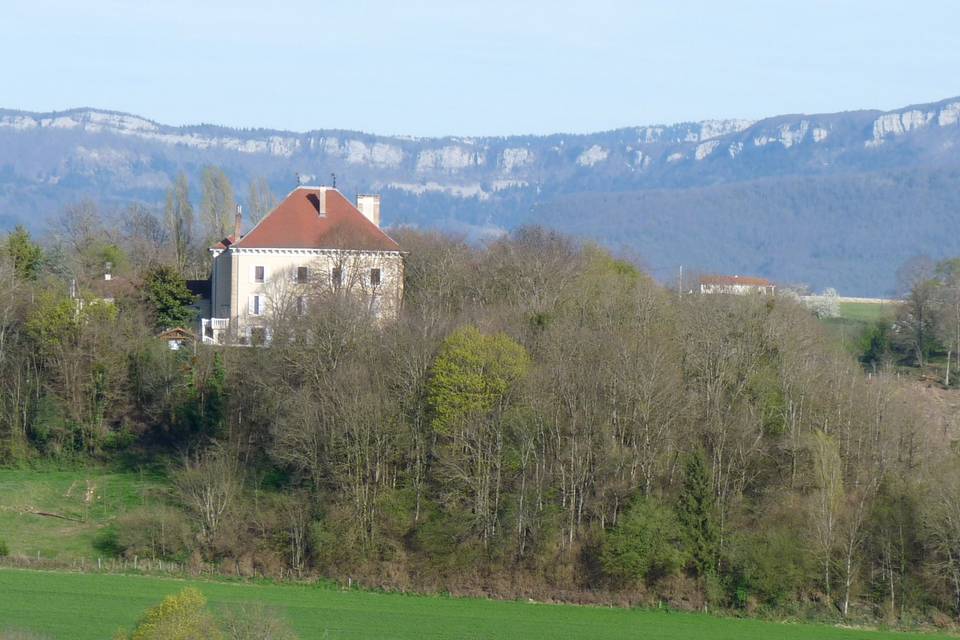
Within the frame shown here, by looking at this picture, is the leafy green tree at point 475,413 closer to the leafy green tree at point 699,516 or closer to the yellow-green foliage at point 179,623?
the leafy green tree at point 699,516

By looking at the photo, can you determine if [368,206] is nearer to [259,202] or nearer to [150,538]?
[150,538]

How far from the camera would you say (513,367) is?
43.3 m

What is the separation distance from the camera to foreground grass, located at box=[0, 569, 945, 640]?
32719 millimetres

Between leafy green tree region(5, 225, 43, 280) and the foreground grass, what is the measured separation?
899 inches

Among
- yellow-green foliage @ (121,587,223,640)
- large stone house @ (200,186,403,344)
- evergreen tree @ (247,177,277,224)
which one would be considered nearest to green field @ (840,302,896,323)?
large stone house @ (200,186,403,344)

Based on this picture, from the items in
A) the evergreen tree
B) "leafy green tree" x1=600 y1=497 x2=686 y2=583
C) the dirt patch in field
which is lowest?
"leafy green tree" x1=600 y1=497 x2=686 y2=583

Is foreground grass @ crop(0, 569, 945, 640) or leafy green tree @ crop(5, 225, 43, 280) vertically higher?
leafy green tree @ crop(5, 225, 43, 280)

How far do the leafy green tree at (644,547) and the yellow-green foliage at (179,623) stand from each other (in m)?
17.5

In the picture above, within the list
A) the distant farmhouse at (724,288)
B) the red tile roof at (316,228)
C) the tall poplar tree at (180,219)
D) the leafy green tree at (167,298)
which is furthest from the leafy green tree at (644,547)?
→ the tall poplar tree at (180,219)

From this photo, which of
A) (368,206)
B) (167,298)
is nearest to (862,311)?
(368,206)

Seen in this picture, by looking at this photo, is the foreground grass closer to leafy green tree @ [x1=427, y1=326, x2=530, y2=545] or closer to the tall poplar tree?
leafy green tree @ [x1=427, y1=326, x2=530, y2=545]

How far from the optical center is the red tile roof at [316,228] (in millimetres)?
55188

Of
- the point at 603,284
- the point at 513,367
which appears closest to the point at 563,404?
the point at 513,367

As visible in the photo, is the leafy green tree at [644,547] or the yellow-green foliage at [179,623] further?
the leafy green tree at [644,547]
